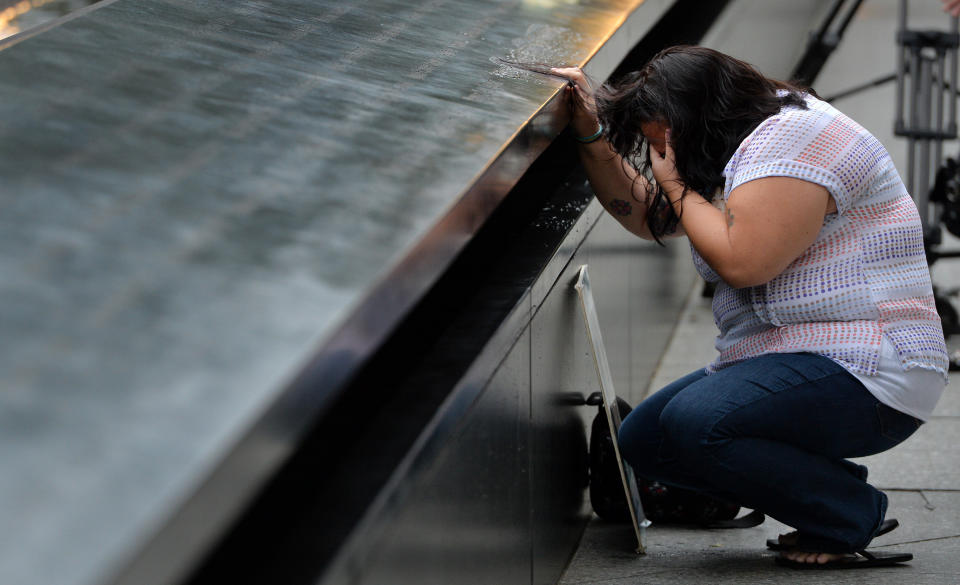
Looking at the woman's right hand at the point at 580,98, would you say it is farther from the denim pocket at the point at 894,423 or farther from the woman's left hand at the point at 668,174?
the denim pocket at the point at 894,423

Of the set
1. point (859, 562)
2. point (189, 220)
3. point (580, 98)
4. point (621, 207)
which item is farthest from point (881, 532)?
point (189, 220)

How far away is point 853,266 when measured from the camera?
2.49 m

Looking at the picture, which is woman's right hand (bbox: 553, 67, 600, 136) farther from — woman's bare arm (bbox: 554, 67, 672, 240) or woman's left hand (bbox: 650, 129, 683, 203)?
woman's left hand (bbox: 650, 129, 683, 203)

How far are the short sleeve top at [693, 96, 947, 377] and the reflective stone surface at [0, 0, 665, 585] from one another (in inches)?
22.2

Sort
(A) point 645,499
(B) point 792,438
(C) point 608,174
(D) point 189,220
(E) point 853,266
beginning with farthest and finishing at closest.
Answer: (A) point 645,499 → (C) point 608,174 → (B) point 792,438 → (E) point 853,266 → (D) point 189,220

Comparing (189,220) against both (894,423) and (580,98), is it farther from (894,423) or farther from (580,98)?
(894,423)

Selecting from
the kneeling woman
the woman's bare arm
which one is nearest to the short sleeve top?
the kneeling woman

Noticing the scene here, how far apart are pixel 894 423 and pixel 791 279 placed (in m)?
0.45

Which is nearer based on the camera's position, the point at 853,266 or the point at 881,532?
the point at 853,266

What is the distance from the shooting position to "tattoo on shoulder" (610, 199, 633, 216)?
9.65ft

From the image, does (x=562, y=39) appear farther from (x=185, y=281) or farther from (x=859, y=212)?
(x=185, y=281)

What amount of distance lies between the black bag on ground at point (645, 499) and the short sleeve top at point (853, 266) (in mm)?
674

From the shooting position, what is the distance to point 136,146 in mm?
1644

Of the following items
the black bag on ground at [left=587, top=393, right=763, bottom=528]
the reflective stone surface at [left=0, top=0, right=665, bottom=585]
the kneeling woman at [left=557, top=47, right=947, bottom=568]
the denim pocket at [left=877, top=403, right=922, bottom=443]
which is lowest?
the black bag on ground at [left=587, top=393, right=763, bottom=528]
